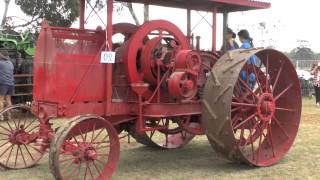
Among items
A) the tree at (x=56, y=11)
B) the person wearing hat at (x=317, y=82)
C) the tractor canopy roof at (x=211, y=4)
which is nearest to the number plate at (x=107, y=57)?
the tractor canopy roof at (x=211, y=4)

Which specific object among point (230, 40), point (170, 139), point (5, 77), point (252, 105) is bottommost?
point (170, 139)

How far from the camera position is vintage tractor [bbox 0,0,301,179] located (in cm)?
574

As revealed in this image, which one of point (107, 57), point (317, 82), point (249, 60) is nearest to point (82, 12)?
point (107, 57)

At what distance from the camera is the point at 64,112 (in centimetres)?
573

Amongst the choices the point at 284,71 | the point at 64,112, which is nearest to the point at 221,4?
the point at 284,71

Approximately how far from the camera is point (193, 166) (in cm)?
679

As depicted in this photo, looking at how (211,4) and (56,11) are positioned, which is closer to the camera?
(211,4)

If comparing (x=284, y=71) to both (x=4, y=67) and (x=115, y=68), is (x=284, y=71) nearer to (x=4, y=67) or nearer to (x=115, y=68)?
(x=115, y=68)

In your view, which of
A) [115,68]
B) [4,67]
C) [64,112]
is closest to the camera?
[64,112]

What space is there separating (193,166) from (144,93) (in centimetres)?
121

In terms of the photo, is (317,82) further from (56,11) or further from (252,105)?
(252,105)

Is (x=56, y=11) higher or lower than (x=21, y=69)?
higher

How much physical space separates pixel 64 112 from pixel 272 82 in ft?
10.5

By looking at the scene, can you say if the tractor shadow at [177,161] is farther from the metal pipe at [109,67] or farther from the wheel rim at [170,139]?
the metal pipe at [109,67]
